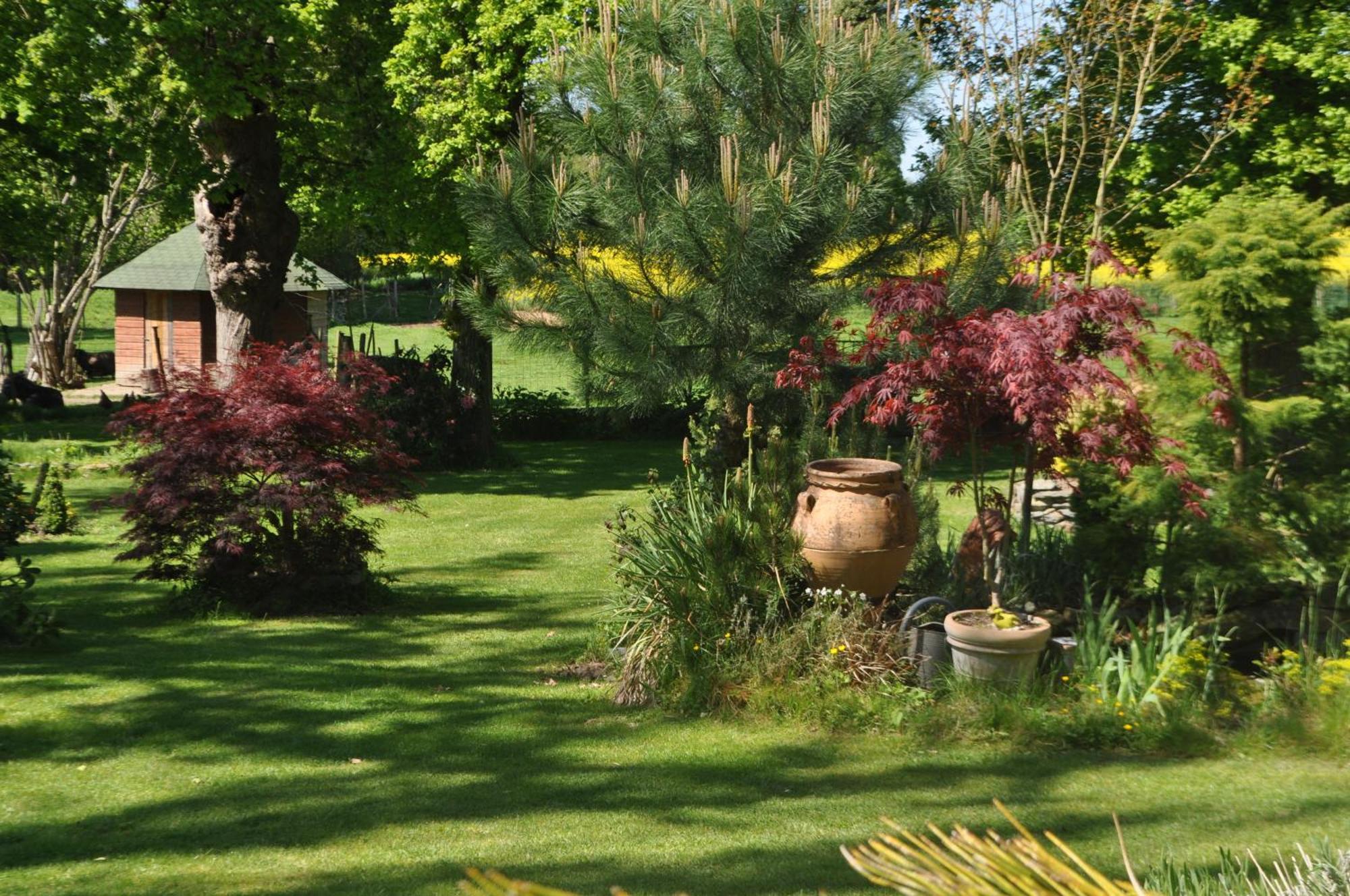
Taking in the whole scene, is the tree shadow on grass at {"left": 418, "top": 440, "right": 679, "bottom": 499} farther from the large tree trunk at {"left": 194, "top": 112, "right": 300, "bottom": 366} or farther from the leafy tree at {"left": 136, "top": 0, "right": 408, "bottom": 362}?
the leafy tree at {"left": 136, "top": 0, "right": 408, "bottom": 362}

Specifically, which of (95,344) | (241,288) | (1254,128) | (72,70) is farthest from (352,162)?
(95,344)


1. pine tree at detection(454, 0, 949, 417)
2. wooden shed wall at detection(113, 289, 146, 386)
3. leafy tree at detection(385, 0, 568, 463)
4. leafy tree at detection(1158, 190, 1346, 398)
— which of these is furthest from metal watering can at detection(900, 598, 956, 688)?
wooden shed wall at detection(113, 289, 146, 386)

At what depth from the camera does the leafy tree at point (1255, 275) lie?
27.6 ft

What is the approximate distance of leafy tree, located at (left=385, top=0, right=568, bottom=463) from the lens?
1741cm

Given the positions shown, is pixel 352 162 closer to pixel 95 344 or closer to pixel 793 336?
pixel 793 336

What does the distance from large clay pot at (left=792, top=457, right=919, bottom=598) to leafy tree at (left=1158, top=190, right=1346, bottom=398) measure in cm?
255

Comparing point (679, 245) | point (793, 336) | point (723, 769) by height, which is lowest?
point (723, 769)

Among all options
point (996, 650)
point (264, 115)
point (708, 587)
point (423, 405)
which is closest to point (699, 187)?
point (708, 587)

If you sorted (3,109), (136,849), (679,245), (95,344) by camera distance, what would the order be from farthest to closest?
(95,344)
(3,109)
(679,245)
(136,849)

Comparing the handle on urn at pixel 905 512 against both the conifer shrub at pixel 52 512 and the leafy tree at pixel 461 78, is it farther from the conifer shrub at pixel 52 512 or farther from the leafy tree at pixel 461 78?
the leafy tree at pixel 461 78

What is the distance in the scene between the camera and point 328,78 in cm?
2000

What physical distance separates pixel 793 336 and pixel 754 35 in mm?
2860

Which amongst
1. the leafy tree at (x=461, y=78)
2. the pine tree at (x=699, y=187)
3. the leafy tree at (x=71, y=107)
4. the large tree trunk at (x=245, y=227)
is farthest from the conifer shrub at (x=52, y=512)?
the leafy tree at (x=461, y=78)

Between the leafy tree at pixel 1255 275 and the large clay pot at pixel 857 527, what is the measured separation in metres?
2.55
